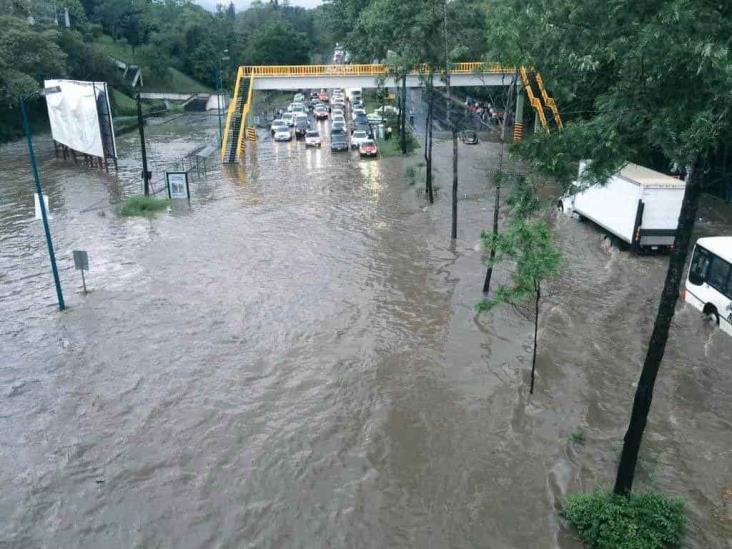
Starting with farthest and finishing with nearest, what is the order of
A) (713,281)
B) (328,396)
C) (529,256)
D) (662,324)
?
(713,281) < (328,396) < (529,256) < (662,324)

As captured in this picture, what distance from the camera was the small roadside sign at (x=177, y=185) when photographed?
31.1 metres

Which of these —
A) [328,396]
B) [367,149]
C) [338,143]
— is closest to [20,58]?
[338,143]

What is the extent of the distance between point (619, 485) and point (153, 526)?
23.7 ft

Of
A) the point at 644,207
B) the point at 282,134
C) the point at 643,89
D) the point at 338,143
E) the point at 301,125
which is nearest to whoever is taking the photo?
the point at 643,89

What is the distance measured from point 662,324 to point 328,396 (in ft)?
23.9

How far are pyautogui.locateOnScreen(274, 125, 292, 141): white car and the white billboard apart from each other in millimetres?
15865

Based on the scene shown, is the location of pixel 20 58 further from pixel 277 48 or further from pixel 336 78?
pixel 277 48

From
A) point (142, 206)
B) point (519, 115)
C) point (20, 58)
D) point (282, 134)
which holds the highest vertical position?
point (20, 58)

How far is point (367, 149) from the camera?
Result: 42.9 metres

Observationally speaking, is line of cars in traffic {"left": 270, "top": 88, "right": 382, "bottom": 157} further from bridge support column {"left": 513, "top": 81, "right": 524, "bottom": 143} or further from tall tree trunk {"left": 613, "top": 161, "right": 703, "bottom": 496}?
tall tree trunk {"left": 613, "top": 161, "right": 703, "bottom": 496}

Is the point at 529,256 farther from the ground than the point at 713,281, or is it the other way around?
the point at 529,256

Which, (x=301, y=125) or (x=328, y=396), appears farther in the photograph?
(x=301, y=125)

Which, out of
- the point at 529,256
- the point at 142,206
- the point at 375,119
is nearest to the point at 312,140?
the point at 375,119

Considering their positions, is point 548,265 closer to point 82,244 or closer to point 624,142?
point 624,142
